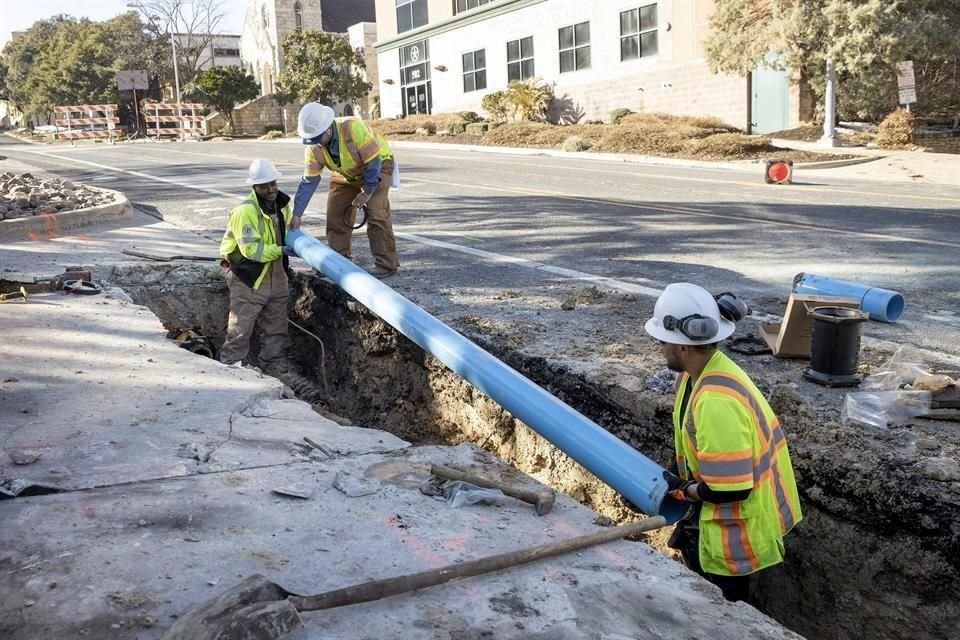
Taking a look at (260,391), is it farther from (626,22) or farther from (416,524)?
Answer: (626,22)

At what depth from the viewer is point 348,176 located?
→ 770 cm

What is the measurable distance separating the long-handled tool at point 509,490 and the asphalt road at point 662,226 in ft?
9.84

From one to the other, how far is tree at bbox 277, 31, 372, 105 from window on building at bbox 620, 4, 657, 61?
58.2ft

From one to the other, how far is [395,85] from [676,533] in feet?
133

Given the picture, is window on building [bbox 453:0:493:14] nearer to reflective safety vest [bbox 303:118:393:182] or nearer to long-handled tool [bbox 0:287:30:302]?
reflective safety vest [bbox 303:118:393:182]

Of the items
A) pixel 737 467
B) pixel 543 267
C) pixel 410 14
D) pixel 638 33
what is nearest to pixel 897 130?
pixel 638 33

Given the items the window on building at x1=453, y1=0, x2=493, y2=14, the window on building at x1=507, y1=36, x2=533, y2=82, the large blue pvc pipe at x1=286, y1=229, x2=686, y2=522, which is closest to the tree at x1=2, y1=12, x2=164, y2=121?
the window on building at x1=453, y1=0, x2=493, y2=14

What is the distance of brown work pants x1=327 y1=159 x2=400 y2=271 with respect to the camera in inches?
298

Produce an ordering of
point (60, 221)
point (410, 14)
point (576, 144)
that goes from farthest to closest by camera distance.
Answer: point (410, 14) < point (576, 144) < point (60, 221)

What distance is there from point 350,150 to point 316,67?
36368 mm

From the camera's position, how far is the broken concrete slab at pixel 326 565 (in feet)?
8.01

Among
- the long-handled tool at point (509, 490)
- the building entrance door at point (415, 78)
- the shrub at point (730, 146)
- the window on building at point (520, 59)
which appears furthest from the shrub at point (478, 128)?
the long-handled tool at point (509, 490)

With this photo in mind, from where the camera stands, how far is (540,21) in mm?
31750

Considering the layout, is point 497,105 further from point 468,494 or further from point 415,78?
point 468,494
